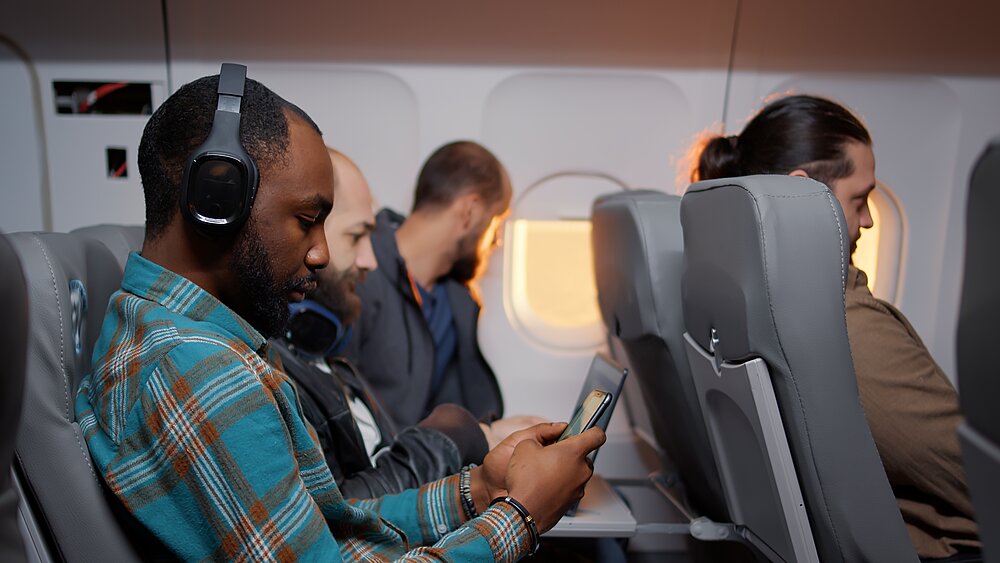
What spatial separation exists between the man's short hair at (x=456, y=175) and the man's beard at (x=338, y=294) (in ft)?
2.09

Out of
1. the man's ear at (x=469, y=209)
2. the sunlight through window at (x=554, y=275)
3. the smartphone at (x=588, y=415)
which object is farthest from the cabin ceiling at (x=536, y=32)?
the smartphone at (x=588, y=415)

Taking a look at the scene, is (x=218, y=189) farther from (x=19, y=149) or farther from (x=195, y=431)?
(x=19, y=149)

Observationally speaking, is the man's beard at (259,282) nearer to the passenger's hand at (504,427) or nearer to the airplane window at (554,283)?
the passenger's hand at (504,427)

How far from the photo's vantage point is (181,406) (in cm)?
89

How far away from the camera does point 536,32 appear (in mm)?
2525

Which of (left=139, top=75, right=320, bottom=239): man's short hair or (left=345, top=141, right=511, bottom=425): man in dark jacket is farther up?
(left=139, top=75, right=320, bottom=239): man's short hair

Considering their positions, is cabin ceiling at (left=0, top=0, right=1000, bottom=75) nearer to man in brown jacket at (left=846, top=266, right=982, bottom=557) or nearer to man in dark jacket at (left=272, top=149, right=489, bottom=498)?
man in dark jacket at (left=272, top=149, right=489, bottom=498)

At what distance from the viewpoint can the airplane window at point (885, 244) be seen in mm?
2740

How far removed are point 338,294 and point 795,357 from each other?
1104mm

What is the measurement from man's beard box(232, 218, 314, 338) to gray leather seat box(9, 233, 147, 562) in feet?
0.82

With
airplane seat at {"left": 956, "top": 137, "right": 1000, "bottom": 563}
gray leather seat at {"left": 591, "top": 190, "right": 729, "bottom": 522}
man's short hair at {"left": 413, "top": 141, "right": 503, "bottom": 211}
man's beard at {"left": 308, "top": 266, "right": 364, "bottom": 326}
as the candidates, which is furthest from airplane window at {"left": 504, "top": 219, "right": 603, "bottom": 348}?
airplane seat at {"left": 956, "top": 137, "right": 1000, "bottom": 563}

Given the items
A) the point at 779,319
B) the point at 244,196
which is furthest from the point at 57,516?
the point at 779,319

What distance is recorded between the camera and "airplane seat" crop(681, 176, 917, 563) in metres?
1.19

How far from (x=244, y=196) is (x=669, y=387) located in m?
1.20
